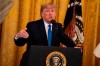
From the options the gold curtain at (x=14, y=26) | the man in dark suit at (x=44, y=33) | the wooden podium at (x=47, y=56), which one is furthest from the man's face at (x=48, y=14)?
the gold curtain at (x=14, y=26)

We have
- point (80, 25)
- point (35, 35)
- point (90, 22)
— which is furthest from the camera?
point (90, 22)

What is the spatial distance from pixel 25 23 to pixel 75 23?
0.80 metres

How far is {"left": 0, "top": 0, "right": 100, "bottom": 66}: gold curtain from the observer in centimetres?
290

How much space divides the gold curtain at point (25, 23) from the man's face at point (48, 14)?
1019mm

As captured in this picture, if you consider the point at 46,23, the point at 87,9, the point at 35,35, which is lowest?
the point at 35,35

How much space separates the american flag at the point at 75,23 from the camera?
3.09 meters

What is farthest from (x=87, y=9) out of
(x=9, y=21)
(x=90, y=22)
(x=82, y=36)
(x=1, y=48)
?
(x=1, y=48)

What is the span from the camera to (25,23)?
2.98 m

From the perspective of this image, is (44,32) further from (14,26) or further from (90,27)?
(90,27)

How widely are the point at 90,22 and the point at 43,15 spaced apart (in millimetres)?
1531

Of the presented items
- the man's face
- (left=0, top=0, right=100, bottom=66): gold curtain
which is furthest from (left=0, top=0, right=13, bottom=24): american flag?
(left=0, top=0, right=100, bottom=66): gold curtain

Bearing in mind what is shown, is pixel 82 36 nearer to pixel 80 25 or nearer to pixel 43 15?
pixel 80 25

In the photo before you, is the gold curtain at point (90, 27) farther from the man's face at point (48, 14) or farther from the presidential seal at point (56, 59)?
the presidential seal at point (56, 59)

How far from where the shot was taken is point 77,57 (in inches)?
57.2
